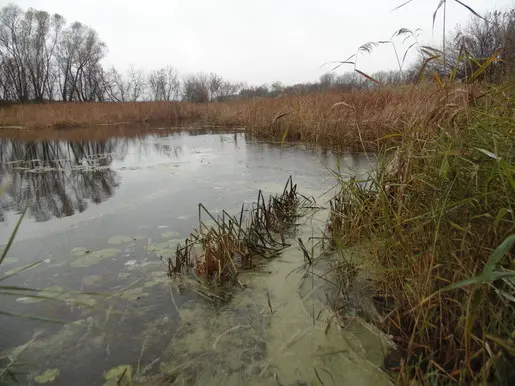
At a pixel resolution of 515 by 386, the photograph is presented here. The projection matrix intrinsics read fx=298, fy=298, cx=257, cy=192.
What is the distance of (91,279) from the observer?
2.36m

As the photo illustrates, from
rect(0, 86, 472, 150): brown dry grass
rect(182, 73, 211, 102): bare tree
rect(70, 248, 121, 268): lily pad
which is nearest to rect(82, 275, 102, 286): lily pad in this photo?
rect(70, 248, 121, 268): lily pad

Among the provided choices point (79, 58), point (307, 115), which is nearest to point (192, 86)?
point (79, 58)

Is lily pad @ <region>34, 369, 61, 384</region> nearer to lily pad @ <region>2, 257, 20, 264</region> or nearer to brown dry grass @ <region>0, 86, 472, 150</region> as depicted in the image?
lily pad @ <region>2, 257, 20, 264</region>

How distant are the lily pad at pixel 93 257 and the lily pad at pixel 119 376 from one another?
1269 mm

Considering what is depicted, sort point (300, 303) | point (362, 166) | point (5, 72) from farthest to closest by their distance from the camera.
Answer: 1. point (5, 72)
2. point (362, 166)
3. point (300, 303)

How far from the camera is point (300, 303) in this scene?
6.63 ft

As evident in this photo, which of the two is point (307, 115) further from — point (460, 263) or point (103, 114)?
point (103, 114)

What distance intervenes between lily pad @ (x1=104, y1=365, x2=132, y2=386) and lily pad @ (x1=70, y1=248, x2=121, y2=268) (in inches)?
49.9

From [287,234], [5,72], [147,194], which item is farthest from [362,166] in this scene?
[5,72]

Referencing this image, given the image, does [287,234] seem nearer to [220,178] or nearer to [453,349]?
[453,349]

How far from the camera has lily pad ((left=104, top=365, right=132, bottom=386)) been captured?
148 cm

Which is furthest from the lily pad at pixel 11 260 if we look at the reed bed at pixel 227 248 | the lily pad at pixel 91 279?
the reed bed at pixel 227 248

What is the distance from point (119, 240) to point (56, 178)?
369cm

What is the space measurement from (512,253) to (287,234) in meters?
1.99
